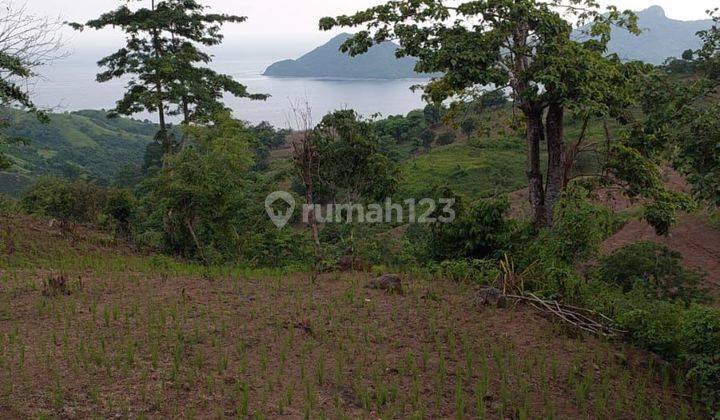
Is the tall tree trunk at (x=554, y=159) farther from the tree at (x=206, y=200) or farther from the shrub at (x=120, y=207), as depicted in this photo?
the shrub at (x=120, y=207)

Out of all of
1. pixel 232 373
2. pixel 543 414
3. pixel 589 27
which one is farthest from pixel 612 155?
pixel 232 373

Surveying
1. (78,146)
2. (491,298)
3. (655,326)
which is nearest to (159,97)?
(491,298)

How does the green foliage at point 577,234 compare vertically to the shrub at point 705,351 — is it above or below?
above

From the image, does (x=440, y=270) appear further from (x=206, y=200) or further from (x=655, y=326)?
(x=206, y=200)

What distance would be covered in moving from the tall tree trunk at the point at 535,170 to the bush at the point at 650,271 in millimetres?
3673

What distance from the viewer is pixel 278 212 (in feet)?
52.9

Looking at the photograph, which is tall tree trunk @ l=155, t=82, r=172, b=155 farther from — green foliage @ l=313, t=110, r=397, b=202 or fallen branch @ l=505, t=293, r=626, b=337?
fallen branch @ l=505, t=293, r=626, b=337

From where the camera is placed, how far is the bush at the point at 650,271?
1340cm

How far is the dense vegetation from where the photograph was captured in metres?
5.42

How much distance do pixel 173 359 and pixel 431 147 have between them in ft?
184

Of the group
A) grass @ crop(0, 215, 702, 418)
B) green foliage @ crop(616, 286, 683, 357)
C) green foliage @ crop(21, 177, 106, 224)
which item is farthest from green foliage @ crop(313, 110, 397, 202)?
green foliage @ crop(616, 286, 683, 357)

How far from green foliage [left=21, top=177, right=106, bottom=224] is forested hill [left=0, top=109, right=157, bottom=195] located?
53.1 meters

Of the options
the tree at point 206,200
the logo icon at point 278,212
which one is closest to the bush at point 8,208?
the tree at point 206,200

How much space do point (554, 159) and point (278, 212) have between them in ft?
27.7
